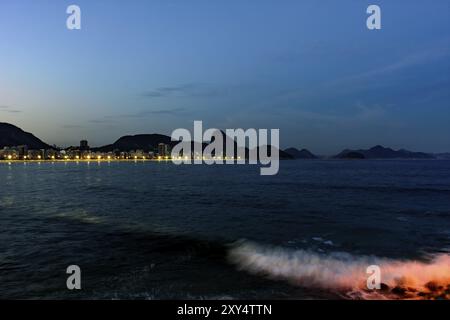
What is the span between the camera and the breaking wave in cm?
1336

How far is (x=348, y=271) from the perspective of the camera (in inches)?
628

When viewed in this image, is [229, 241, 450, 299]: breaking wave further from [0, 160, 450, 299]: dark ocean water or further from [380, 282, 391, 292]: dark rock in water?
[0, 160, 450, 299]: dark ocean water

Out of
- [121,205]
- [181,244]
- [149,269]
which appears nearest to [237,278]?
[149,269]

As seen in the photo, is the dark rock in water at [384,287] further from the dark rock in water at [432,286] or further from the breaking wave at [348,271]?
the dark rock in water at [432,286]

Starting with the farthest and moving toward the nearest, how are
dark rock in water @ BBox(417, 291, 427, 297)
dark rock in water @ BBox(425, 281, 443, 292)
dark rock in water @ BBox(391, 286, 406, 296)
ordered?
dark rock in water @ BBox(425, 281, 443, 292)
dark rock in water @ BBox(391, 286, 406, 296)
dark rock in water @ BBox(417, 291, 427, 297)

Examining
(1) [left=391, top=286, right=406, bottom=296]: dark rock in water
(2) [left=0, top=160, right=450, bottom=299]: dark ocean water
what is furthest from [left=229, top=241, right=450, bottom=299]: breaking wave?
(2) [left=0, top=160, right=450, bottom=299]: dark ocean water

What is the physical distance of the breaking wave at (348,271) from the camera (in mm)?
13363

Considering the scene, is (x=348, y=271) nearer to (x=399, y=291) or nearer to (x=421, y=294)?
(x=399, y=291)

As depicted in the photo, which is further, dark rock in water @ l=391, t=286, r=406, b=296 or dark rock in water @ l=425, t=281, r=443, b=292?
dark rock in water @ l=425, t=281, r=443, b=292

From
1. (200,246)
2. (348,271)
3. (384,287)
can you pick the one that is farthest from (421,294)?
(200,246)

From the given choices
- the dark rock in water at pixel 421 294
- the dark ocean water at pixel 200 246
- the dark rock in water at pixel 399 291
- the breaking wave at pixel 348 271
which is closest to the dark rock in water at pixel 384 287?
the breaking wave at pixel 348 271

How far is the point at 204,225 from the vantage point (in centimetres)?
2695
